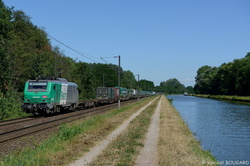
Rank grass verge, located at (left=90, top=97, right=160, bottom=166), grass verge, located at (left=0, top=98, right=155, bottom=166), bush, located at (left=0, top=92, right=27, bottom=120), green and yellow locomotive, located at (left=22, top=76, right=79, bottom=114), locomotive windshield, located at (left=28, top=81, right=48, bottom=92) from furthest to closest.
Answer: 1. locomotive windshield, located at (left=28, top=81, right=48, bottom=92)
2. green and yellow locomotive, located at (left=22, top=76, right=79, bottom=114)
3. bush, located at (left=0, top=92, right=27, bottom=120)
4. grass verge, located at (left=90, top=97, right=160, bottom=166)
5. grass verge, located at (left=0, top=98, right=155, bottom=166)

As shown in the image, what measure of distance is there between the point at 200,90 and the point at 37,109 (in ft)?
553

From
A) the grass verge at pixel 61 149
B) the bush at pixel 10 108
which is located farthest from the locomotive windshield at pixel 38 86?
the grass verge at pixel 61 149

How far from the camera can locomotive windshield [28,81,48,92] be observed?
2788cm

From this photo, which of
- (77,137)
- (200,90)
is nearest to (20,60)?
(77,137)

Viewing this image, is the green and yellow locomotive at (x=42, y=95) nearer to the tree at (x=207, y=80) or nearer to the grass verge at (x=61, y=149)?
the grass verge at (x=61, y=149)

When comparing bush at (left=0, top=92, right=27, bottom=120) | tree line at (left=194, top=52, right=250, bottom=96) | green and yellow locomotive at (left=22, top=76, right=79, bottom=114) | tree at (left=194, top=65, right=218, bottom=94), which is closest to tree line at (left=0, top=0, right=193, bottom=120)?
bush at (left=0, top=92, right=27, bottom=120)

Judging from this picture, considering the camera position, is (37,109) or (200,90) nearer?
(37,109)

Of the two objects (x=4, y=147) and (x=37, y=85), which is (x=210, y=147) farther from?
(x=37, y=85)

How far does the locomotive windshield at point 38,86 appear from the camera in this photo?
2788cm

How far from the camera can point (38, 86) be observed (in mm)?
28094

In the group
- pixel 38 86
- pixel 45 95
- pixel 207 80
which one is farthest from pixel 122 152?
pixel 207 80

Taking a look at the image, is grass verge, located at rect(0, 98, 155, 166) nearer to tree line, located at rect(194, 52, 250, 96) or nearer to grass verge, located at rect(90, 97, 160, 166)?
grass verge, located at rect(90, 97, 160, 166)

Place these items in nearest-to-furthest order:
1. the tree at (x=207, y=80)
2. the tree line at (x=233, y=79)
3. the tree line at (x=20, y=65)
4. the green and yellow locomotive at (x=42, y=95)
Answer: the green and yellow locomotive at (x=42, y=95) → the tree line at (x=20, y=65) → the tree line at (x=233, y=79) → the tree at (x=207, y=80)

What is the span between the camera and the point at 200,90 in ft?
614
